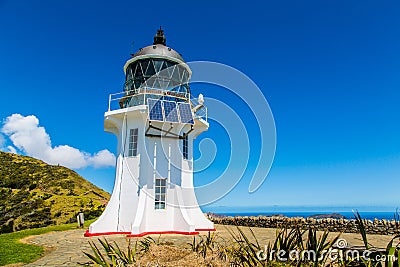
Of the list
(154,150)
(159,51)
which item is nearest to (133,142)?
(154,150)

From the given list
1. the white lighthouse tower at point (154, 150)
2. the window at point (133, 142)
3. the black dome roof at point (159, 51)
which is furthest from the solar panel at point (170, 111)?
the black dome roof at point (159, 51)

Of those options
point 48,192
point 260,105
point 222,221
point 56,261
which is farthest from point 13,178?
point 260,105

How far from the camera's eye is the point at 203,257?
16.8 ft

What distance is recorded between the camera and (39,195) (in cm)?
3006

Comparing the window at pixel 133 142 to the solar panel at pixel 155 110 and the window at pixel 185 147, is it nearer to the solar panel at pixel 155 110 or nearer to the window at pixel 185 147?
the solar panel at pixel 155 110

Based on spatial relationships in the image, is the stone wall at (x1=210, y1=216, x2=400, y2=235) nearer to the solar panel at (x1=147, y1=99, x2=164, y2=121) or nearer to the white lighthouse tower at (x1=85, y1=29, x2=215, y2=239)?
the white lighthouse tower at (x1=85, y1=29, x2=215, y2=239)

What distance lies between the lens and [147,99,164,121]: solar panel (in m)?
13.1

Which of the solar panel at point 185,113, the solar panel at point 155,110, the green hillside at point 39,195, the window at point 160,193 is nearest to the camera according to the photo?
the solar panel at point 155,110

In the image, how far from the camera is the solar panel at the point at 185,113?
527 inches

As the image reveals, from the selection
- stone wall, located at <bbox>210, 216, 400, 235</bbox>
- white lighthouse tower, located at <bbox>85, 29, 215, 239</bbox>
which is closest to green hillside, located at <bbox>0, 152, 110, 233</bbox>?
white lighthouse tower, located at <bbox>85, 29, 215, 239</bbox>

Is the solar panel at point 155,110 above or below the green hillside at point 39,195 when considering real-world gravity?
above

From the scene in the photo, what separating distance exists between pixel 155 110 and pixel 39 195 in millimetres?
23321

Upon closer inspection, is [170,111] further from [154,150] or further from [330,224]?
[330,224]

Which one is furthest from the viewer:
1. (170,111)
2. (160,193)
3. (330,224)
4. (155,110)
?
(330,224)
